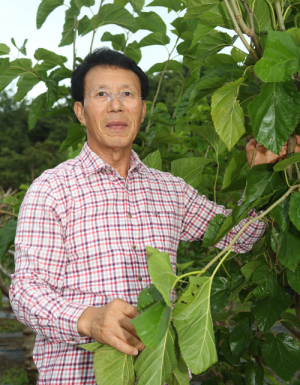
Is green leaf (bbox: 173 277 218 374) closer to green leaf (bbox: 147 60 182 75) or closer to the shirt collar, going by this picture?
the shirt collar

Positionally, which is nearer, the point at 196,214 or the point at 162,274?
the point at 162,274

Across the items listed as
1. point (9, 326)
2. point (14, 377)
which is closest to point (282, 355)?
point (14, 377)

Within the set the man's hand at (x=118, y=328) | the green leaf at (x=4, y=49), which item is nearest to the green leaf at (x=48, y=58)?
the green leaf at (x=4, y=49)

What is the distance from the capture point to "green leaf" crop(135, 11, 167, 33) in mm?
2186

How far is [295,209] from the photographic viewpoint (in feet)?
3.30

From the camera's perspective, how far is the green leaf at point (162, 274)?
787mm

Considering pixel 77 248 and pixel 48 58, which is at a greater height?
pixel 48 58

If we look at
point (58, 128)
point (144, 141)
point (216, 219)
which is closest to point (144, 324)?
point (216, 219)

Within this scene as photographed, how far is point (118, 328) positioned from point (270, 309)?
61 centimetres

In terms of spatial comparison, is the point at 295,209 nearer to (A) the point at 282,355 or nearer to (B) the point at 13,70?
(A) the point at 282,355

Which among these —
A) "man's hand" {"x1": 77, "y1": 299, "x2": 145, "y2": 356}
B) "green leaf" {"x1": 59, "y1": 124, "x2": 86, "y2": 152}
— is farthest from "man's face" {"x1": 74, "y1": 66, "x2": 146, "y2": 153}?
"man's hand" {"x1": 77, "y1": 299, "x2": 145, "y2": 356}

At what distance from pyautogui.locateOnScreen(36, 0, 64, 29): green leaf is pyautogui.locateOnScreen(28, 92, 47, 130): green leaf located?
0.35 m

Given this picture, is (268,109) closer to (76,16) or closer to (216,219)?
(216,219)

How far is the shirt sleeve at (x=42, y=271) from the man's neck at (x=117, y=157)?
301 millimetres
